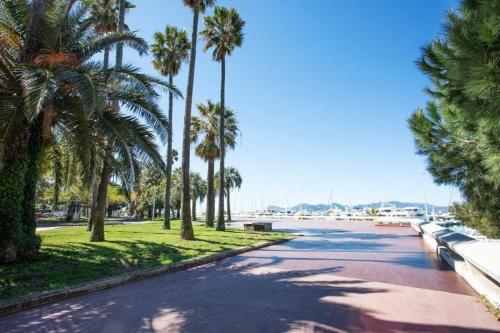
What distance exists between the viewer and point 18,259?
27.0ft

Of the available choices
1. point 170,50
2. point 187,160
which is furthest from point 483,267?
point 170,50

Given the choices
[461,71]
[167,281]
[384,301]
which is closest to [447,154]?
[384,301]

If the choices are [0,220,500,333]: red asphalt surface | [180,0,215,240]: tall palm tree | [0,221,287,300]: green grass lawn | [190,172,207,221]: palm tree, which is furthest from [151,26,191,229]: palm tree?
[190,172,207,221]: palm tree

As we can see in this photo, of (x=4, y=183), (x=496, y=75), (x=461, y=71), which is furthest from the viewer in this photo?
(x=4, y=183)

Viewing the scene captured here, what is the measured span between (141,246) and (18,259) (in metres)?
4.33

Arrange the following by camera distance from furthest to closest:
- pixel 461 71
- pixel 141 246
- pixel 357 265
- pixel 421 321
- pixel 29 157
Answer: pixel 141 246 → pixel 357 265 → pixel 29 157 → pixel 421 321 → pixel 461 71

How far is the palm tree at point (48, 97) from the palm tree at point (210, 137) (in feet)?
50.6

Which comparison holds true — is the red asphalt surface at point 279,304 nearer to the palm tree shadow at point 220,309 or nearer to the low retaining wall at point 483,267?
the palm tree shadow at point 220,309

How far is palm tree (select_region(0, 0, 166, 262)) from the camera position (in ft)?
24.4

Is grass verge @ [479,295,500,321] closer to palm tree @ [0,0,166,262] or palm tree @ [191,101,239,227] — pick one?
palm tree @ [0,0,166,262]

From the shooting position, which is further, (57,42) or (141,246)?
(141,246)

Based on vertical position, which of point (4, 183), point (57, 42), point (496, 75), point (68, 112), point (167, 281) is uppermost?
point (57, 42)

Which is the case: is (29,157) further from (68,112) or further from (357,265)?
(357,265)

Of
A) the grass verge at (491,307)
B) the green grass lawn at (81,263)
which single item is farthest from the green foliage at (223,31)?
the grass verge at (491,307)
